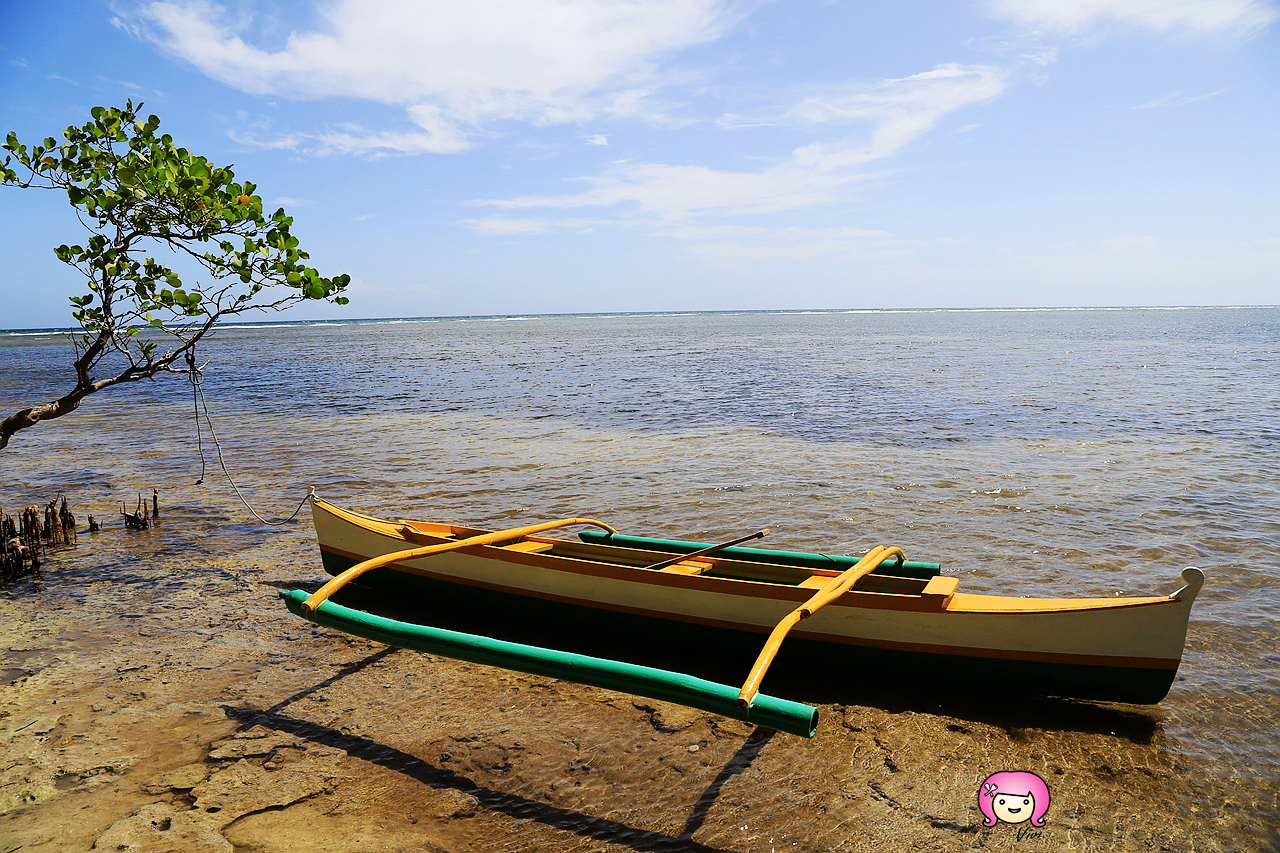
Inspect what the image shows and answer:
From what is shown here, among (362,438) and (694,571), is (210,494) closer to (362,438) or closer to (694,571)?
(362,438)

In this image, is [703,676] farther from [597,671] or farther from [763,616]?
[597,671]

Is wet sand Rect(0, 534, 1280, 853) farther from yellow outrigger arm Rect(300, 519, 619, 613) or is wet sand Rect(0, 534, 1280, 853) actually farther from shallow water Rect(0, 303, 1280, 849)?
yellow outrigger arm Rect(300, 519, 619, 613)

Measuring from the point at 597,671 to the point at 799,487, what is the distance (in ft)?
27.9

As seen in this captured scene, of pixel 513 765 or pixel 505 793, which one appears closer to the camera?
pixel 505 793

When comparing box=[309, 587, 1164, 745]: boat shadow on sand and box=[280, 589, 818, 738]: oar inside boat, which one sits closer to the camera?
box=[280, 589, 818, 738]: oar inside boat

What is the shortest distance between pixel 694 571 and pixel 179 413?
22.3m

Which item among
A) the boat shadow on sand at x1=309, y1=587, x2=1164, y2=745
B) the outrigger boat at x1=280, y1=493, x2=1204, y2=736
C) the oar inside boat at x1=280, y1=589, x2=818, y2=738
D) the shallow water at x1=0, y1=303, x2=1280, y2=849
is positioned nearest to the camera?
the oar inside boat at x1=280, y1=589, x2=818, y2=738

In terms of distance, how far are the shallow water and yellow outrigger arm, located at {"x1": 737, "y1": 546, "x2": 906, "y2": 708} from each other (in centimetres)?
83

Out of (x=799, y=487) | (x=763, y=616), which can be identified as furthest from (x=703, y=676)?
(x=799, y=487)

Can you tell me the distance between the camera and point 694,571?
6332mm

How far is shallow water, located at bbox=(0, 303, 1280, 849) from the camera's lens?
17.7ft

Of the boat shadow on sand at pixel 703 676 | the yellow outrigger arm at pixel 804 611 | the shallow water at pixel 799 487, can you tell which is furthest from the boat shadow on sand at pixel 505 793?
the yellow outrigger arm at pixel 804 611

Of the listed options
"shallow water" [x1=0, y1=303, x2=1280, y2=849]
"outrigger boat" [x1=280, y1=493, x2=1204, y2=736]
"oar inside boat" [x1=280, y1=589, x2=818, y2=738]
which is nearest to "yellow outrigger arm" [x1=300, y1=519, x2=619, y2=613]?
"outrigger boat" [x1=280, y1=493, x2=1204, y2=736]

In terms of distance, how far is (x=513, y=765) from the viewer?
462cm
